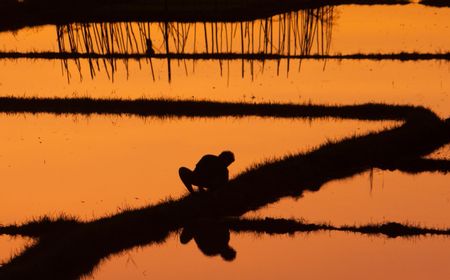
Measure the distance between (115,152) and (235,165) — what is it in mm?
966

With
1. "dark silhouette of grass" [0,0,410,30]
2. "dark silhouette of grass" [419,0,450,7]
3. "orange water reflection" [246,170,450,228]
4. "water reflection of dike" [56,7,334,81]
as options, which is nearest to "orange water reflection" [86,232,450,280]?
"orange water reflection" [246,170,450,228]

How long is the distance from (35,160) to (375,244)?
2.82 meters

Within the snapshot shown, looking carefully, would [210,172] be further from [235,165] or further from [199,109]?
[199,109]

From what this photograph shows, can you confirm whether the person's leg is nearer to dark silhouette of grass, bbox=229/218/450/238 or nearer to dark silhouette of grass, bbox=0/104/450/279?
dark silhouette of grass, bbox=0/104/450/279

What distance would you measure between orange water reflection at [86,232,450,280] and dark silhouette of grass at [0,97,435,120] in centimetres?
291

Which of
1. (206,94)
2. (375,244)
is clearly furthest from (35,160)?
(375,244)

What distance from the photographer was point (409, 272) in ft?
13.8

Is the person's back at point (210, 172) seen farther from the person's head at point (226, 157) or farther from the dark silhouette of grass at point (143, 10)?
the dark silhouette of grass at point (143, 10)

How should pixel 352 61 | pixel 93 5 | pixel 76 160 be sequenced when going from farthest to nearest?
pixel 93 5, pixel 352 61, pixel 76 160

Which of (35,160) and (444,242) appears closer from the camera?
(444,242)

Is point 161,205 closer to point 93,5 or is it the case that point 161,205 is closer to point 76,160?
point 76,160

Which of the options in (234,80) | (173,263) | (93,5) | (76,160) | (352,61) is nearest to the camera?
(173,263)

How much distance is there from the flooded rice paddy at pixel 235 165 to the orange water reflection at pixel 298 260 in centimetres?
1

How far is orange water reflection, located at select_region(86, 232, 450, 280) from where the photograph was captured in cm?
425
